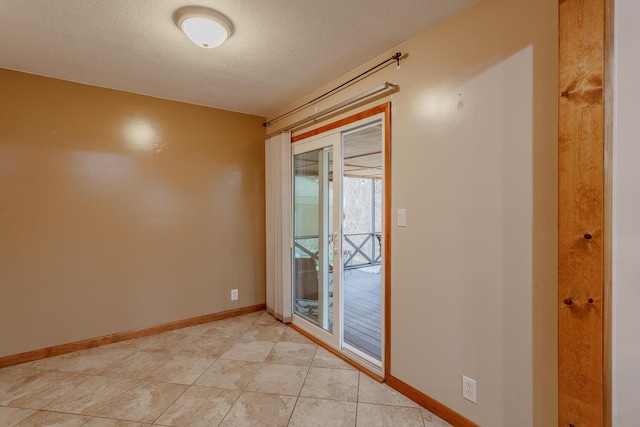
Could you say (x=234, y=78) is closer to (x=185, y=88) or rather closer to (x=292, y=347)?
(x=185, y=88)

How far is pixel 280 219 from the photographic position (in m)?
3.44

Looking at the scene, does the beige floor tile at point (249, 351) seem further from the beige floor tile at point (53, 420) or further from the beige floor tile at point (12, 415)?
the beige floor tile at point (12, 415)

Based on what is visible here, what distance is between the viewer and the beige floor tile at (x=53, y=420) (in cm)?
183

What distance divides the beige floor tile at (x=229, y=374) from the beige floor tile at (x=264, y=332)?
1.58 ft

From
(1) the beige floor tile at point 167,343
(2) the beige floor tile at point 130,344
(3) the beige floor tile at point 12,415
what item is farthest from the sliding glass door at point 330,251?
(3) the beige floor tile at point 12,415

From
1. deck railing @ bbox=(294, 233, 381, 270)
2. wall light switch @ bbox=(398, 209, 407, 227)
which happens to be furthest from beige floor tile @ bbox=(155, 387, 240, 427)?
deck railing @ bbox=(294, 233, 381, 270)

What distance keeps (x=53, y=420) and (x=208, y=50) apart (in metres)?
2.65

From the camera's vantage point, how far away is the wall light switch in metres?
2.10

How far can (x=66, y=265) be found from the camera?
2.76m

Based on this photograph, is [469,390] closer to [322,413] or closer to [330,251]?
[322,413]

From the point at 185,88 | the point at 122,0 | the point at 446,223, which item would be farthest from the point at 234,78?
the point at 446,223

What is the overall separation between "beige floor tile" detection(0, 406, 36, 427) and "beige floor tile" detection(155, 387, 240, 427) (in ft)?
2.86

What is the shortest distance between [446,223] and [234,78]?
7.16 feet

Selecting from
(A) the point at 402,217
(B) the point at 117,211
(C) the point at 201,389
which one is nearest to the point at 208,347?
(C) the point at 201,389
